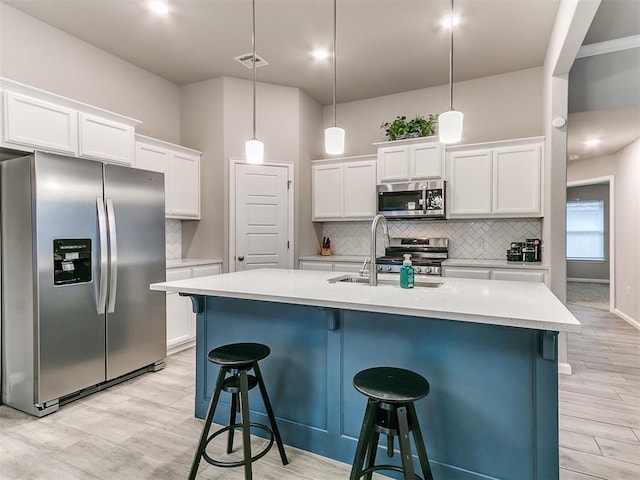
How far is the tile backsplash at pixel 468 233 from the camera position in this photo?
168 inches

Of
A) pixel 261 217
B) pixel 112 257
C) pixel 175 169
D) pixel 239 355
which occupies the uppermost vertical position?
pixel 175 169

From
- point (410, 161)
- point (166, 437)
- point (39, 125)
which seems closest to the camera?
point (166, 437)

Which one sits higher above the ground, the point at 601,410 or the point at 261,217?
the point at 261,217

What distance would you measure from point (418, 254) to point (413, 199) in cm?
71

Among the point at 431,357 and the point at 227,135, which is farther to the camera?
the point at 227,135

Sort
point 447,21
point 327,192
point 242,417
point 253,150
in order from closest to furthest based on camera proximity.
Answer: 1. point 242,417
2. point 253,150
3. point 447,21
4. point 327,192

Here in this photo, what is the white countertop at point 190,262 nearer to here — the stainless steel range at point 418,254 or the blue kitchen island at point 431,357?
the blue kitchen island at point 431,357

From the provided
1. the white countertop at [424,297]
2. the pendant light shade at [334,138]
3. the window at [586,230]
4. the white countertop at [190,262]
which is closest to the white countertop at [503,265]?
the white countertop at [424,297]

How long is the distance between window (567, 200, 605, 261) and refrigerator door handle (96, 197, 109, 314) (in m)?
10.5

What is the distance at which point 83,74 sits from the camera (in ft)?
11.9

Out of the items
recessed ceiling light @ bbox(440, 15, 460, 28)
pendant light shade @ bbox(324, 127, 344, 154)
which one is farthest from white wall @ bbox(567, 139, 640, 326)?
pendant light shade @ bbox(324, 127, 344, 154)

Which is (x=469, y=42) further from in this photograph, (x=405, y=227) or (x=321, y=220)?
(x=321, y=220)

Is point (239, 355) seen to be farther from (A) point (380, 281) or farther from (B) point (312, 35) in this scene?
(B) point (312, 35)

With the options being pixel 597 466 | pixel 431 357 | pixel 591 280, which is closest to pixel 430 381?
pixel 431 357
